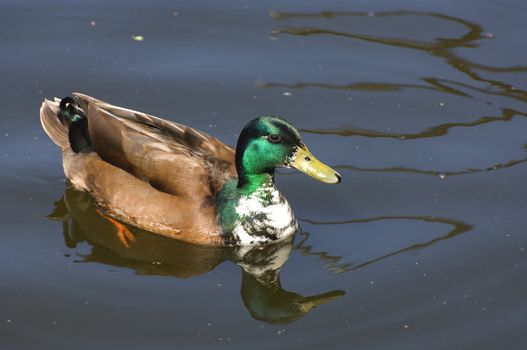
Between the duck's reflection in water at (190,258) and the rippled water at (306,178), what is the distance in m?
0.02

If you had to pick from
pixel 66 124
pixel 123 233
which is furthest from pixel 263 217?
pixel 66 124

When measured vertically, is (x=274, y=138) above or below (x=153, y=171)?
above

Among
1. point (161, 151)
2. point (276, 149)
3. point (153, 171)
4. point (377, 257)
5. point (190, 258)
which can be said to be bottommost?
point (190, 258)

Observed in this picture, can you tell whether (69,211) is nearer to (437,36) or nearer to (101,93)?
(101,93)

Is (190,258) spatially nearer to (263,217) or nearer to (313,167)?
(263,217)

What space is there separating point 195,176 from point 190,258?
66cm

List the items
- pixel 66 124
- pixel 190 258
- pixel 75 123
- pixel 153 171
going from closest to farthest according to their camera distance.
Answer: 1. pixel 190 258
2. pixel 153 171
3. pixel 75 123
4. pixel 66 124

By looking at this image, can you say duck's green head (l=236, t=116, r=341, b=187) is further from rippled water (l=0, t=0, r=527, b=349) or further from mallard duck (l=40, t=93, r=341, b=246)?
rippled water (l=0, t=0, r=527, b=349)

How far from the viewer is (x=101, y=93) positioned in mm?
10594

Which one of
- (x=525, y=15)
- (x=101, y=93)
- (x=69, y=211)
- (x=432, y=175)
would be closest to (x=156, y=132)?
(x=69, y=211)

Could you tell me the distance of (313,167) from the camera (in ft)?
28.1

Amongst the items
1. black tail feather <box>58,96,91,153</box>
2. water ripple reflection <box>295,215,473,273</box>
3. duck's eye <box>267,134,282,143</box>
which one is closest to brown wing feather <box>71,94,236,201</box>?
black tail feather <box>58,96,91,153</box>

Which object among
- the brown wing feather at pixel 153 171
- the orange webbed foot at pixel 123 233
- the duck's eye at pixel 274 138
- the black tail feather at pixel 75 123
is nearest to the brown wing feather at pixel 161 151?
the brown wing feather at pixel 153 171

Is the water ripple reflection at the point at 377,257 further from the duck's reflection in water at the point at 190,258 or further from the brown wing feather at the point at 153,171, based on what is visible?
the brown wing feather at the point at 153,171
